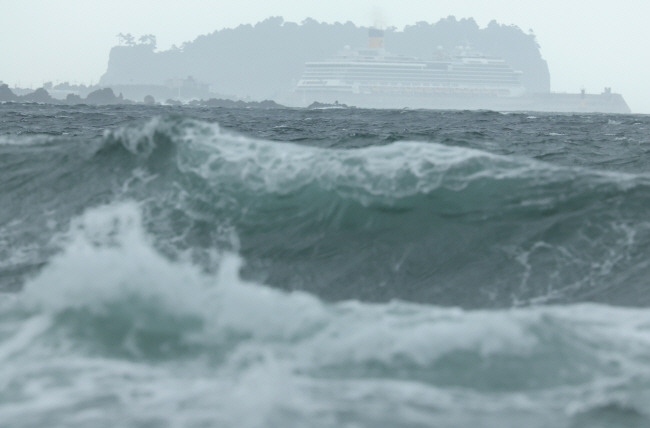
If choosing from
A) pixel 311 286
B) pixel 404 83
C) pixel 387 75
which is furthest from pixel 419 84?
pixel 311 286

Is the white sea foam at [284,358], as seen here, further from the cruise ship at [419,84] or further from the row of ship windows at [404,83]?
the row of ship windows at [404,83]

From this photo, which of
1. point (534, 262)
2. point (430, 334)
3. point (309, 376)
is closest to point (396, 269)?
point (534, 262)

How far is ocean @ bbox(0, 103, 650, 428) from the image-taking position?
15.5ft

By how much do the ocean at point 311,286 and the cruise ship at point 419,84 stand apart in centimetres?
10345

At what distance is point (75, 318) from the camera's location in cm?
610

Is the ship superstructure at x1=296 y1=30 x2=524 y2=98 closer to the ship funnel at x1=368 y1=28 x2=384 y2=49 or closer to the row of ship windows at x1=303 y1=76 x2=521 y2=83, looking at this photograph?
the row of ship windows at x1=303 y1=76 x2=521 y2=83

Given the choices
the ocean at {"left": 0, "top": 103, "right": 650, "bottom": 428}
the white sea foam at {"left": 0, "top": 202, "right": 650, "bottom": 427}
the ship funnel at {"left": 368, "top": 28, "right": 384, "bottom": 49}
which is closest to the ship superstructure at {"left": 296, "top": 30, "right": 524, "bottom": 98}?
the ship funnel at {"left": 368, "top": 28, "right": 384, "bottom": 49}

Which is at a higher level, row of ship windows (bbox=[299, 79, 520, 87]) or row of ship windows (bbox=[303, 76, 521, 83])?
row of ship windows (bbox=[303, 76, 521, 83])

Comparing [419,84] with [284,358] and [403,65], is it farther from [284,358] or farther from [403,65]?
[284,358]

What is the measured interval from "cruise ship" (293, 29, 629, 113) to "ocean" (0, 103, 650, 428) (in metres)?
103

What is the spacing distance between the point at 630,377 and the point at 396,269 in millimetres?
3049

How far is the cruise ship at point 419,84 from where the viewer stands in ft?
379

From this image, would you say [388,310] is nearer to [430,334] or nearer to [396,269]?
[430,334]

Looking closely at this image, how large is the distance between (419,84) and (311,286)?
366ft
